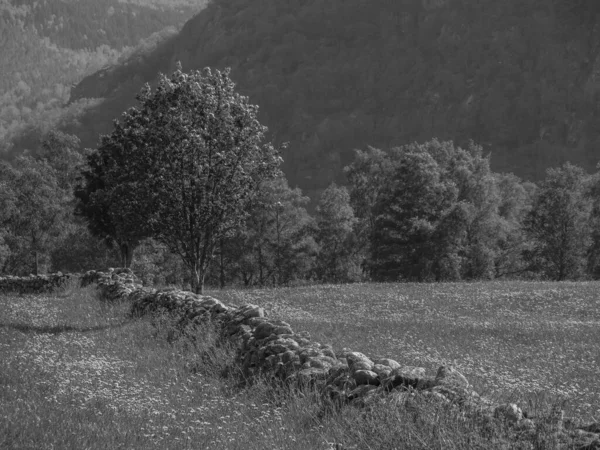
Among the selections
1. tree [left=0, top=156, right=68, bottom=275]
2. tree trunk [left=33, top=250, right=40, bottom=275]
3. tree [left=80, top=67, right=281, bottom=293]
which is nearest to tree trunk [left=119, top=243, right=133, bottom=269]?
tree trunk [left=33, top=250, right=40, bottom=275]

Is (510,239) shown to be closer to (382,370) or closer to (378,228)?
(378,228)

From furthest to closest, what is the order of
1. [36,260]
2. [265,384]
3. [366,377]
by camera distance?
[36,260], [265,384], [366,377]

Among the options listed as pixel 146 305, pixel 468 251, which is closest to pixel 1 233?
pixel 468 251

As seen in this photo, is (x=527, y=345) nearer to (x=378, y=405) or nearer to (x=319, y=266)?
(x=378, y=405)

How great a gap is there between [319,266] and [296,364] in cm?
7189

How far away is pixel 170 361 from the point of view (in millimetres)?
14883

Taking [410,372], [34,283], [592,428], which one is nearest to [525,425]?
[592,428]

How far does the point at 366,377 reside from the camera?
9359 mm

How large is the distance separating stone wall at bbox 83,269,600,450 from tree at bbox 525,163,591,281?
195ft

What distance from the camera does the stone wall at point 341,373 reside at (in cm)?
668

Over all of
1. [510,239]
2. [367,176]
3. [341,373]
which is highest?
[367,176]

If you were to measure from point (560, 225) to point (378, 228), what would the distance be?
22141mm

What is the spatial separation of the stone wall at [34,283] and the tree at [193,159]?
1768cm

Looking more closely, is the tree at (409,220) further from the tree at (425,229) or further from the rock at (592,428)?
the rock at (592,428)
